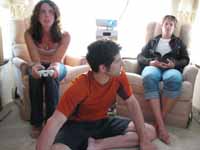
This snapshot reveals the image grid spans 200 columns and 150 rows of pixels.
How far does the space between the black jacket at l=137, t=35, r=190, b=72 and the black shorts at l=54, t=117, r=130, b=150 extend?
0.79 meters

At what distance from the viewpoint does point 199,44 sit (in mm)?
2777

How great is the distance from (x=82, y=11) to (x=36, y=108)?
141 cm

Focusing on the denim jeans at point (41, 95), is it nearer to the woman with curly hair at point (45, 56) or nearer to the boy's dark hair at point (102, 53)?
the woman with curly hair at point (45, 56)

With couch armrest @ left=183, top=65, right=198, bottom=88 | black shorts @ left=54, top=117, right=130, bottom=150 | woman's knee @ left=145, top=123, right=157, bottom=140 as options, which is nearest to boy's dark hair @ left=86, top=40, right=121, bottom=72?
black shorts @ left=54, top=117, right=130, bottom=150

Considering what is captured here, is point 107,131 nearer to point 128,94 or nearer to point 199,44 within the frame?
point 128,94

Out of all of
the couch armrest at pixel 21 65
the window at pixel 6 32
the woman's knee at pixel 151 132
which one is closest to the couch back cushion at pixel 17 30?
the window at pixel 6 32

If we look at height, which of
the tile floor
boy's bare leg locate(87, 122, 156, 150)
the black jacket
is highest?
the black jacket

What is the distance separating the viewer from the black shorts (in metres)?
1.67

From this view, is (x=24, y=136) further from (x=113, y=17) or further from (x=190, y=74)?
(x=113, y=17)

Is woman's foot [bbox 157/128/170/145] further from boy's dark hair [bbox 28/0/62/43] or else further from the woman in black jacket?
boy's dark hair [bbox 28/0/62/43]

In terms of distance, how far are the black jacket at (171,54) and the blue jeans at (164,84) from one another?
0.18m

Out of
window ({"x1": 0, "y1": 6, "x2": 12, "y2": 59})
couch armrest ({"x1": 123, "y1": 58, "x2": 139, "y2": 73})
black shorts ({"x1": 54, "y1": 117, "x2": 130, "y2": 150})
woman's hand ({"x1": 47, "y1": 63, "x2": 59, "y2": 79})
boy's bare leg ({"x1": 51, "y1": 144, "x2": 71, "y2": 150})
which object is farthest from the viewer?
window ({"x1": 0, "y1": 6, "x2": 12, "y2": 59})

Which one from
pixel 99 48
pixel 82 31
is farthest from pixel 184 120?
pixel 82 31

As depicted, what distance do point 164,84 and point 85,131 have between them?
85cm
